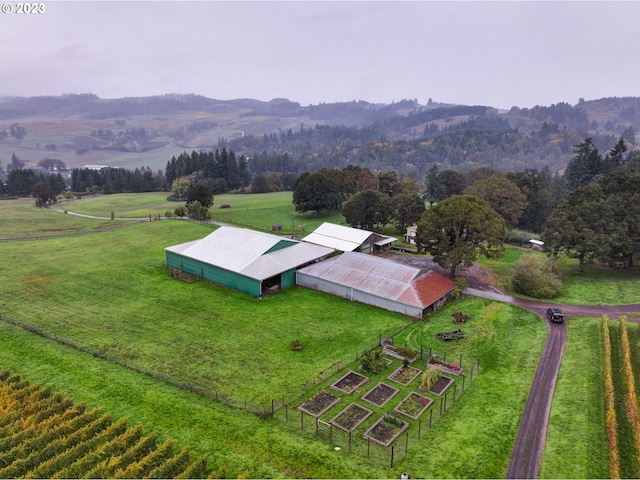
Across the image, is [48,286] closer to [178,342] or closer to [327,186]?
[178,342]

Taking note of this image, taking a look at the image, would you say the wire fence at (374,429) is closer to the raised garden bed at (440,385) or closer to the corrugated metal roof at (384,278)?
the raised garden bed at (440,385)

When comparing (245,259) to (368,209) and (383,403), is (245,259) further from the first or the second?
(368,209)

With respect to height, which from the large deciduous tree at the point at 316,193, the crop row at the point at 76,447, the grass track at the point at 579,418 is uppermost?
the large deciduous tree at the point at 316,193

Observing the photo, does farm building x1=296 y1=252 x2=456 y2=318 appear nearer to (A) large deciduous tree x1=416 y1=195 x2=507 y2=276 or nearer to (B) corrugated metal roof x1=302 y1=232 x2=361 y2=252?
(A) large deciduous tree x1=416 y1=195 x2=507 y2=276

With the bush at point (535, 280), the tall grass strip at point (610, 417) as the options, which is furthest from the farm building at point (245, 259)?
the tall grass strip at point (610, 417)

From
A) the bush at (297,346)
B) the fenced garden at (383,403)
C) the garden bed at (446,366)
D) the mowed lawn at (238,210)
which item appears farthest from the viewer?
the mowed lawn at (238,210)

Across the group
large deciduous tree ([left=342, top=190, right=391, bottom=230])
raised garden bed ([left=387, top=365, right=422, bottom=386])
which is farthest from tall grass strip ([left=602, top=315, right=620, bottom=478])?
large deciduous tree ([left=342, top=190, right=391, bottom=230])

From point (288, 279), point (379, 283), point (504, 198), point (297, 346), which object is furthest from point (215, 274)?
point (504, 198)

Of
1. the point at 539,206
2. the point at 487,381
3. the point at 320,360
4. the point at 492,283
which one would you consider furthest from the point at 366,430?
the point at 539,206

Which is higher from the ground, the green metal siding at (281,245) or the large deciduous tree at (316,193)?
the large deciduous tree at (316,193)
